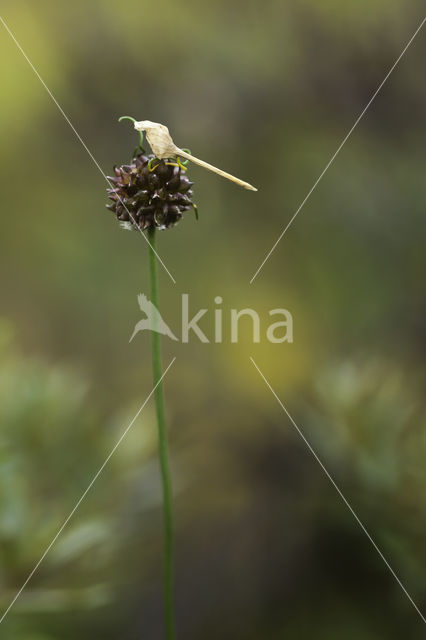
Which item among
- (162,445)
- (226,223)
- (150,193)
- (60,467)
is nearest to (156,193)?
(150,193)

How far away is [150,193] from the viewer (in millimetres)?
356

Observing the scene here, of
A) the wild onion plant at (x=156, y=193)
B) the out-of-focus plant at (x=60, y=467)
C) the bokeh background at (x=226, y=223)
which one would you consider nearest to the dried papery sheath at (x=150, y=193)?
the wild onion plant at (x=156, y=193)

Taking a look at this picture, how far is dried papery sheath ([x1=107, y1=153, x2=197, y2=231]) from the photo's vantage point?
353 millimetres

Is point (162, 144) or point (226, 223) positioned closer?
point (162, 144)

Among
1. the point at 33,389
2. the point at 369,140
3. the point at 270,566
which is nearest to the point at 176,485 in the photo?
the point at 270,566

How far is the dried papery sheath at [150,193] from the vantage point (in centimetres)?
35

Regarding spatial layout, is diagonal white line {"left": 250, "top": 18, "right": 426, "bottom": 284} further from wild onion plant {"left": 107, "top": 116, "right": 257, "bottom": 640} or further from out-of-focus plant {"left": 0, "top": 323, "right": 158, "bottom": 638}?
wild onion plant {"left": 107, "top": 116, "right": 257, "bottom": 640}

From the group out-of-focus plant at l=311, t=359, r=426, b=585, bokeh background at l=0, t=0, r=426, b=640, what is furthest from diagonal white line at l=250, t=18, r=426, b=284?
out-of-focus plant at l=311, t=359, r=426, b=585

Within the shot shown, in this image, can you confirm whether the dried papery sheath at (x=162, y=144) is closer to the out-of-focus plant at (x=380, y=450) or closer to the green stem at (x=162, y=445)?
the green stem at (x=162, y=445)

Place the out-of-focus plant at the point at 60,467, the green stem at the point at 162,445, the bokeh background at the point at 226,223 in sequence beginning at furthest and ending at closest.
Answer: the bokeh background at the point at 226,223, the out-of-focus plant at the point at 60,467, the green stem at the point at 162,445

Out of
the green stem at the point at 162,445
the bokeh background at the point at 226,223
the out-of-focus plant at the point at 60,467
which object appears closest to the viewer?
the green stem at the point at 162,445

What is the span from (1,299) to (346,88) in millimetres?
482

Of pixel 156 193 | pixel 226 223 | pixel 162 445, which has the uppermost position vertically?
pixel 226 223

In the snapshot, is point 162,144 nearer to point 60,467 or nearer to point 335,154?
point 60,467
